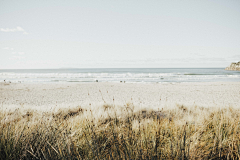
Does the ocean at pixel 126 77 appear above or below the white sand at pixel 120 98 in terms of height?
above

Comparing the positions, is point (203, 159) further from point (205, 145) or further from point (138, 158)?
point (138, 158)

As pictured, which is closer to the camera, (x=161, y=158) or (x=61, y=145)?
(x=161, y=158)

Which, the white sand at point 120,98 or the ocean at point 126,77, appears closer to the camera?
the white sand at point 120,98

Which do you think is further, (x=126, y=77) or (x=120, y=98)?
(x=126, y=77)

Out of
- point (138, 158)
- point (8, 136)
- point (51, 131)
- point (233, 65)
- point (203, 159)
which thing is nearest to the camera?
point (138, 158)

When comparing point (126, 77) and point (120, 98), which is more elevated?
point (126, 77)

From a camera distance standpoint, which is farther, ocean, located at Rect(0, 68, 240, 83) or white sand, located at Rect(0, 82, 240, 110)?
ocean, located at Rect(0, 68, 240, 83)

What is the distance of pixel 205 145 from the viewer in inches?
88.0

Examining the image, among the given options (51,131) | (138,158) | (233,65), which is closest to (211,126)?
(138,158)

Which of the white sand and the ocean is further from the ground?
the ocean

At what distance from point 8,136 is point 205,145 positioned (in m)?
3.20

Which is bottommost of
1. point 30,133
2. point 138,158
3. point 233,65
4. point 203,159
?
point 203,159

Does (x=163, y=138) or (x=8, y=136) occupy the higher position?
(x=8, y=136)

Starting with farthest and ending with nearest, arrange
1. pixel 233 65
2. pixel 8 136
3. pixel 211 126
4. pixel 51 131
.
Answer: pixel 233 65 → pixel 211 126 → pixel 51 131 → pixel 8 136
